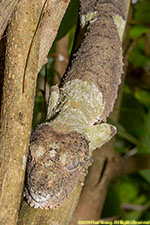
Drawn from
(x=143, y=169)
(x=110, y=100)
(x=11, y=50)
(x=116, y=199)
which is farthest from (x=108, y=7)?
(x=116, y=199)

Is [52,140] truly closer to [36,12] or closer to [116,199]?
[36,12]

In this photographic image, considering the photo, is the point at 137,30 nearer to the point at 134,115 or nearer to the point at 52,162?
the point at 134,115

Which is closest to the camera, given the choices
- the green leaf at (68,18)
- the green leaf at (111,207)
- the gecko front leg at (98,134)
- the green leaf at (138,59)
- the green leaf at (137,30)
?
the gecko front leg at (98,134)

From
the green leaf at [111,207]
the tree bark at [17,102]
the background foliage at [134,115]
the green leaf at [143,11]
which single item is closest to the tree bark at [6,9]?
the tree bark at [17,102]

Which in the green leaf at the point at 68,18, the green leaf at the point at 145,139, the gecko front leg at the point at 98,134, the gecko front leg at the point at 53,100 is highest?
the green leaf at the point at 68,18

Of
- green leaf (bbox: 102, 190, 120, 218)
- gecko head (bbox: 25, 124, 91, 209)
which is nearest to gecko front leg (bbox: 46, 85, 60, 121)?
gecko head (bbox: 25, 124, 91, 209)

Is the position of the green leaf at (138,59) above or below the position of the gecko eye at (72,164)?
below

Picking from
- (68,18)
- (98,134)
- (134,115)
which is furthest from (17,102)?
(134,115)

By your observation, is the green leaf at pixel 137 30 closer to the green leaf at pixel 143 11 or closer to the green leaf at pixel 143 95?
the green leaf at pixel 143 11
